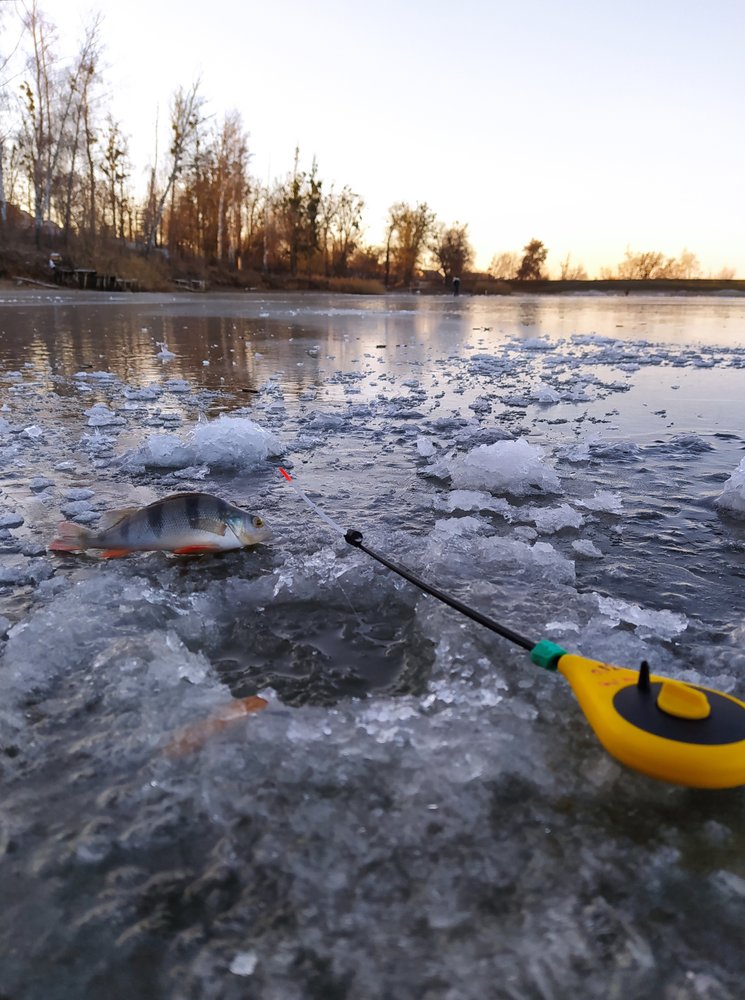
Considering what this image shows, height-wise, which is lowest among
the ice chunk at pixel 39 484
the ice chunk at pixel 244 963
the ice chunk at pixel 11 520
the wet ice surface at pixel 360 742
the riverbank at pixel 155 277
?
the ice chunk at pixel 244 963

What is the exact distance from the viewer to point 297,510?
12.1 feet

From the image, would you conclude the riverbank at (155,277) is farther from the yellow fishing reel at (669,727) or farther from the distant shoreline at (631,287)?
the yellow fishing reel at (669,727)

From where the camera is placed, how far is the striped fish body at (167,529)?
2805 mm

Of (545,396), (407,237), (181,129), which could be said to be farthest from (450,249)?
(545,396)

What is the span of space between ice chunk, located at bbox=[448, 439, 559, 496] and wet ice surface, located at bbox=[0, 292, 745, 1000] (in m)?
0.02

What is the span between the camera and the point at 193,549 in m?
2.87

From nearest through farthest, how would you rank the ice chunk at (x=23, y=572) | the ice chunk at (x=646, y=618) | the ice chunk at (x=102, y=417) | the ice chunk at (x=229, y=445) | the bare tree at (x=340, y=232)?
the ice chunk at (x=646, y=618) < the ice chunk at (x=23, y=572) < the ice chunk at (x=229, y=445) < the ice chunk at (x=102, y=417) < the bare tree at (x=340, y=232)

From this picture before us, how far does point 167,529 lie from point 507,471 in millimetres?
2271

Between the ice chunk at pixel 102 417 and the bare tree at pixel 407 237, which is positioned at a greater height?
the bare tree at pixel 407 237

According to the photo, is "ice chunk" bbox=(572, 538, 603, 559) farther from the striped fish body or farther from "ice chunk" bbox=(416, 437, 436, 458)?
"ice chunk" bbox=(416, 437, 436, 458)

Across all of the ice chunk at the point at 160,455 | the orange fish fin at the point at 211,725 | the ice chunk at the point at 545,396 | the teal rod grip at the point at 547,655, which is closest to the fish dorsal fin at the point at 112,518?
the orange fish fin at the point at 211,725

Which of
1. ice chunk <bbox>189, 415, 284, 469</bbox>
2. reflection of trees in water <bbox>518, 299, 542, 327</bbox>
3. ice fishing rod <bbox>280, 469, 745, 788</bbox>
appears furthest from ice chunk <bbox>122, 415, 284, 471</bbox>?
reflection of trees in water <bbox>518, 299, 542, 327</bbox>

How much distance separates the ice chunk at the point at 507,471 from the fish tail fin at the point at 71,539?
2.33m

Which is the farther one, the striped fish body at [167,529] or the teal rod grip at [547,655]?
the striped fish body at [167,529]
